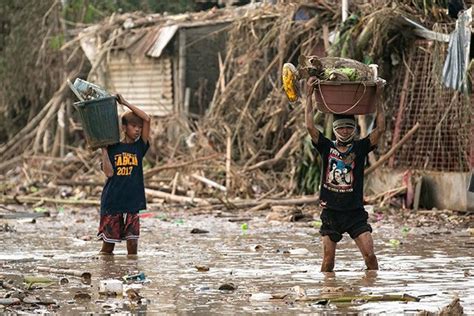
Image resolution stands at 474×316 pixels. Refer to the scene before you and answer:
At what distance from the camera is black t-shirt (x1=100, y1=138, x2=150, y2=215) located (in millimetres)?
11109

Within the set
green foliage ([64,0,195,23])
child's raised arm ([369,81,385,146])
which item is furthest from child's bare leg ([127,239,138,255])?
green foliage ([64,0,195,23])

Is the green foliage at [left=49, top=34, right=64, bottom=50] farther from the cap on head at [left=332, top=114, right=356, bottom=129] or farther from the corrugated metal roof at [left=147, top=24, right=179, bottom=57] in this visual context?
the cap on head at [left=332, top=114, right=356, bottom=129]

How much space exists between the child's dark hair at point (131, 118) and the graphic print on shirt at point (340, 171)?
2.43 meters

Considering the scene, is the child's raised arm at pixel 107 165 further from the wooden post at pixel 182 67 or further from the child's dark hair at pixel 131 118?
the wooden post at pixel 182 67

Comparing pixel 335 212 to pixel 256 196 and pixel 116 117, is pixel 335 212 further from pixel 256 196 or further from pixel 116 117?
pixel 256 196

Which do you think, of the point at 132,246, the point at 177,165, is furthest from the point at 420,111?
the point at 132,246

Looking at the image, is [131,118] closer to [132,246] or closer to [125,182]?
[125,182]

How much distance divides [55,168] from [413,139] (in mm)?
8375

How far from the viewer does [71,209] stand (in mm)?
18531

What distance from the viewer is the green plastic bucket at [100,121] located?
35.6ft

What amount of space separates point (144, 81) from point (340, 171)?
1638cm

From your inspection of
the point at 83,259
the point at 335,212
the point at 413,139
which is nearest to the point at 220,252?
the point at 83,259

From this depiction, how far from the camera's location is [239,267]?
33.1ft

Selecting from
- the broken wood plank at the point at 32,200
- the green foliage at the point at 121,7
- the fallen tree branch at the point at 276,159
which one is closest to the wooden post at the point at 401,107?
the fallen tree branch at the point at 276,159
